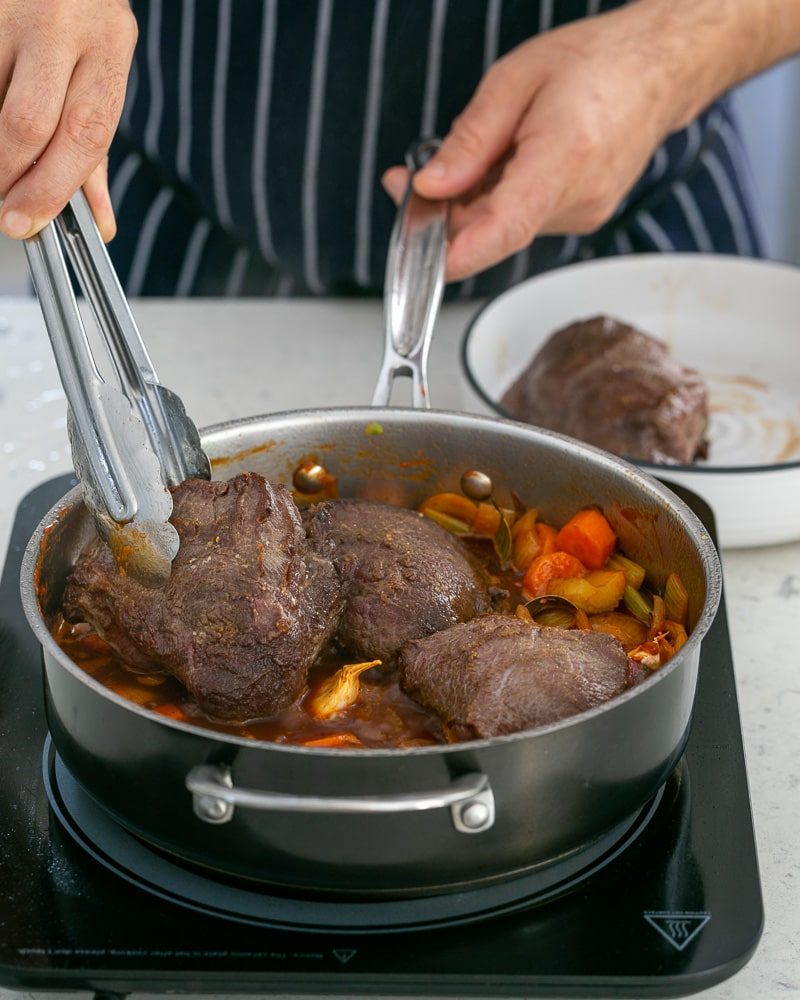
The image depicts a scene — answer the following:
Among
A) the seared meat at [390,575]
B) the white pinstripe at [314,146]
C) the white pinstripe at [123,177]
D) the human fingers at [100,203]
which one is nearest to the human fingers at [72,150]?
the human fingers at [100,203]

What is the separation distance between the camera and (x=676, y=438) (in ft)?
6.41

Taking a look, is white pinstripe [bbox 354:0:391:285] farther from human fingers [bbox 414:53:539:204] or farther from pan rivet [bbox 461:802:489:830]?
pan rivet [bbox 461:802:489:830]

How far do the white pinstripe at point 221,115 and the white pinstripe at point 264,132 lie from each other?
0.07 metres

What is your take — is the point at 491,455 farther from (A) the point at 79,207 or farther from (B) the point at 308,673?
(A) the point at 79,207

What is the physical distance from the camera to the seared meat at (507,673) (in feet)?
3.83

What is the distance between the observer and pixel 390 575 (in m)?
1.38

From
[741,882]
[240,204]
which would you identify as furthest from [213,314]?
[741,882]

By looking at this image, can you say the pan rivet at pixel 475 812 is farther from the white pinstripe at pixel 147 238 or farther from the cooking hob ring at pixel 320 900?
the white pinstripe at pixel 147 238

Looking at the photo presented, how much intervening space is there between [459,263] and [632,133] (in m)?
0.42

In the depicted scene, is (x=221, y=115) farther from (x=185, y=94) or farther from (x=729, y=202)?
(x=729, y=202)

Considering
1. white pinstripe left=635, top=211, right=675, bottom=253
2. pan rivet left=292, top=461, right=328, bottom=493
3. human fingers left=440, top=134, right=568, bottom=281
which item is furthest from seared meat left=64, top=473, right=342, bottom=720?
white pinstripe left=635, top=211, right=675, bottom=253

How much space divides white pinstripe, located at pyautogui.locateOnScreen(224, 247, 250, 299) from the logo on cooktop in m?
1.89

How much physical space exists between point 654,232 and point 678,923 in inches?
72.5

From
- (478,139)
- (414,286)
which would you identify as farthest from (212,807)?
(478,139)
